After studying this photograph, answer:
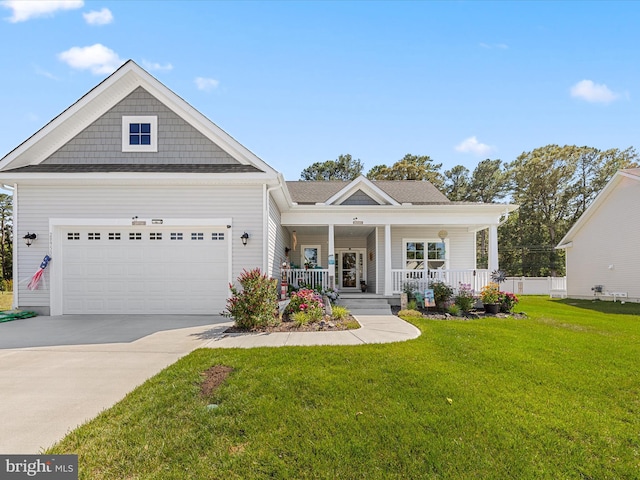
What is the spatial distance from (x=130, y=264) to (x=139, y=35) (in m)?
6.25

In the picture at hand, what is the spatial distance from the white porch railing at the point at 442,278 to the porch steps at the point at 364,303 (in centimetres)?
92

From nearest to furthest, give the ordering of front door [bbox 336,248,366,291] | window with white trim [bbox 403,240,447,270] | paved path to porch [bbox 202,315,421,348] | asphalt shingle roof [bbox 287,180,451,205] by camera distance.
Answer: paved path to porch [bbox 202,315,421,348]
window with white trim [bbox 403,240,447,270]
asphalt shingle roof [bbox 287,180,451,205]
front door [bbox 336,248,366,291]

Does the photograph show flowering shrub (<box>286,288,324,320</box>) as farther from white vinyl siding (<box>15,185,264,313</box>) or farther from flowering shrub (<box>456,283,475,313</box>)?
flowering shrub (<box>456,283,475,313</box>)

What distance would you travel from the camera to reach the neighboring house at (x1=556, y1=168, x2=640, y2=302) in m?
15.6

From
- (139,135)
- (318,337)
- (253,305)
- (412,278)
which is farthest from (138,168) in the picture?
(412,278)

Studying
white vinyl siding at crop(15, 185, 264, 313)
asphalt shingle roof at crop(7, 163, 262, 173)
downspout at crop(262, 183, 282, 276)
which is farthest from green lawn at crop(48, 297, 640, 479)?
asphalt shingle roof at crop(7, 163, 262, 173)

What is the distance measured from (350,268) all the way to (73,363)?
1223cm

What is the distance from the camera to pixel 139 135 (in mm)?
9898

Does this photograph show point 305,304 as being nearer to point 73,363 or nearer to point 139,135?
point 73,363

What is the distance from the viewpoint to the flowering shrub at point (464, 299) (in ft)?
34.0

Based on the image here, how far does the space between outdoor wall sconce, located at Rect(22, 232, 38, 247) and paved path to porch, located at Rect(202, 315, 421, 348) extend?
6.10 metres

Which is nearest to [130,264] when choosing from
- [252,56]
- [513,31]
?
[252,56]

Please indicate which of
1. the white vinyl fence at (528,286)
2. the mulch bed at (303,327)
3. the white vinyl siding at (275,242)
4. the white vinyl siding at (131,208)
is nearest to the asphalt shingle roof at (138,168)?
the white vinyl siding at (131,208)

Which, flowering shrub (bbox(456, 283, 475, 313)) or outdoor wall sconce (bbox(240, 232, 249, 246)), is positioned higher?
outdoor wall sconce (bbox(240, 232, 249, 246))
